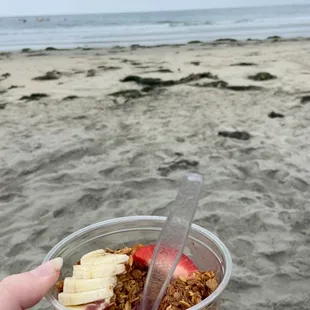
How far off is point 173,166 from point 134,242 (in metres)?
2.17

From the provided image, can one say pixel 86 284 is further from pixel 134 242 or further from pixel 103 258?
pixel 134 242

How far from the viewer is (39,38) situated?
1659 centimetres

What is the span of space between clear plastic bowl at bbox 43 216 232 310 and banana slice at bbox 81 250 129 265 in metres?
0.06

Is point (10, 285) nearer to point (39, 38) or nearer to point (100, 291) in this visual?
point (100, 291)

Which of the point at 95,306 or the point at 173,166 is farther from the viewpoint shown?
the point at 173,166

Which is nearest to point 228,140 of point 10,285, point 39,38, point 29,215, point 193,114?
point 193,114

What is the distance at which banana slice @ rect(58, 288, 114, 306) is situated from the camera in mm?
804

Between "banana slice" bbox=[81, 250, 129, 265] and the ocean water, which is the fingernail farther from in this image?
the ocean water

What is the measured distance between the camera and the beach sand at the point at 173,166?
222 centimetres

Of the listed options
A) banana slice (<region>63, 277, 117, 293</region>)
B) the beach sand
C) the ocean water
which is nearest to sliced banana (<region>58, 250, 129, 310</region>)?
banana slice (<region>63, 277, 117, 293</region>)

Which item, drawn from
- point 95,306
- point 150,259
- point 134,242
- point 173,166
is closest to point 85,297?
point 95,306

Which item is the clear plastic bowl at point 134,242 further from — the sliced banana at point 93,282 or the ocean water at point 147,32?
the ocean water at point 147,32

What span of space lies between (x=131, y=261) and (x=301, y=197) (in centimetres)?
202

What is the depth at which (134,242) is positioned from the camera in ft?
3.43
